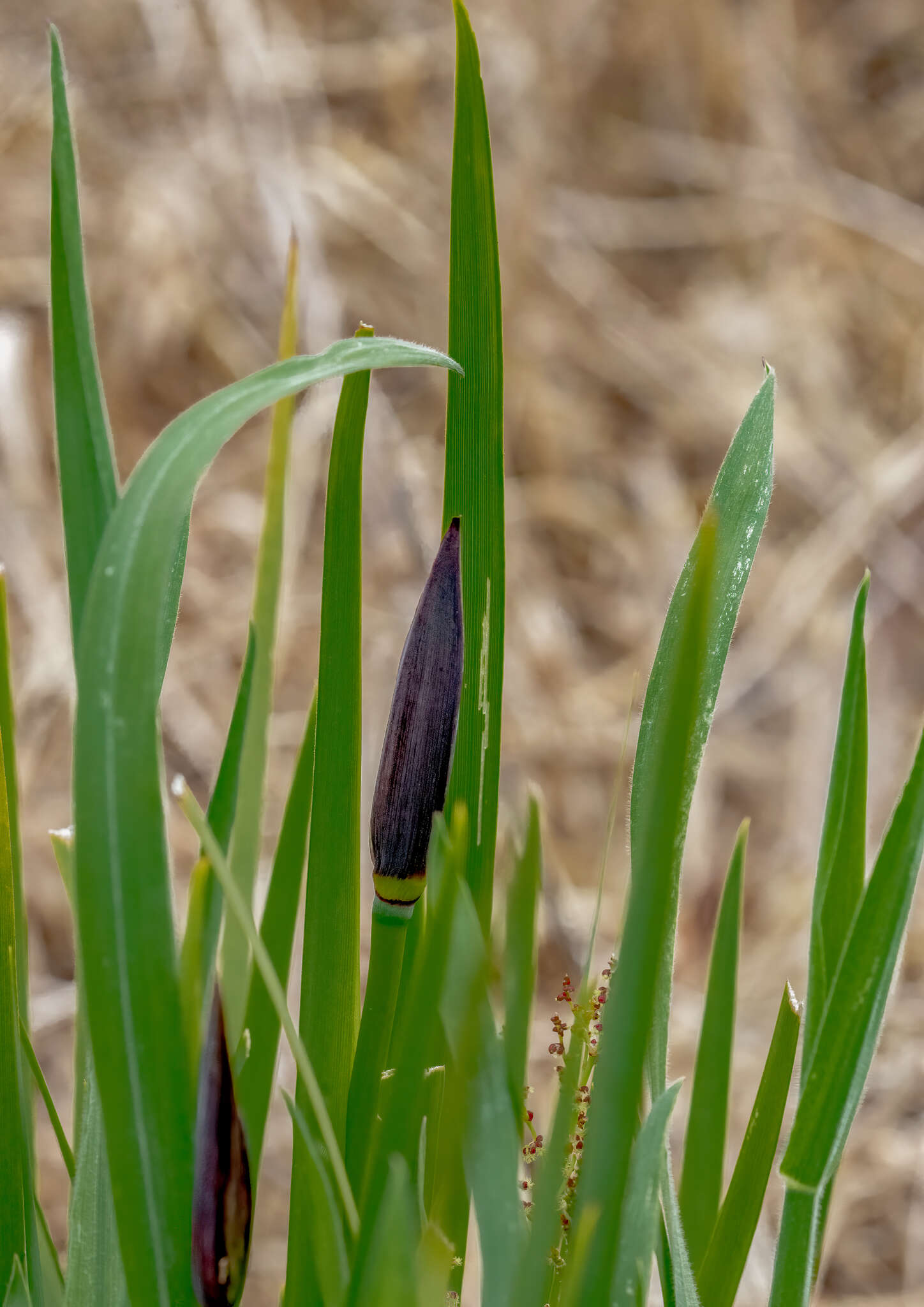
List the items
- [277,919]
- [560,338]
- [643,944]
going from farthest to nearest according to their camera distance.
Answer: [560,338] < [277,919] < [643,944]

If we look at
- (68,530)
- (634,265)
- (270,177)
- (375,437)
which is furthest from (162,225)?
(68,530)

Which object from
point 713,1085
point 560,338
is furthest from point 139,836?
point 560,338

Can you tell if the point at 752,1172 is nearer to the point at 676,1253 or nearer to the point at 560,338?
the point at 676,1253

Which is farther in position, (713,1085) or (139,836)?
(713,1085)

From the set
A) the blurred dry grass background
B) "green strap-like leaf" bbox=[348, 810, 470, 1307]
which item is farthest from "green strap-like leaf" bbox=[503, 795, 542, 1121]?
the blurred dry grass background

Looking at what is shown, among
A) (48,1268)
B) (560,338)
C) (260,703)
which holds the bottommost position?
(48,1268)

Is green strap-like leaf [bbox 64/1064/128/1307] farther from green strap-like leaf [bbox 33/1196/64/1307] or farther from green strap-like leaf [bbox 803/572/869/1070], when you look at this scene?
green strap-like leaf [bbox 803/572/869/1070]
